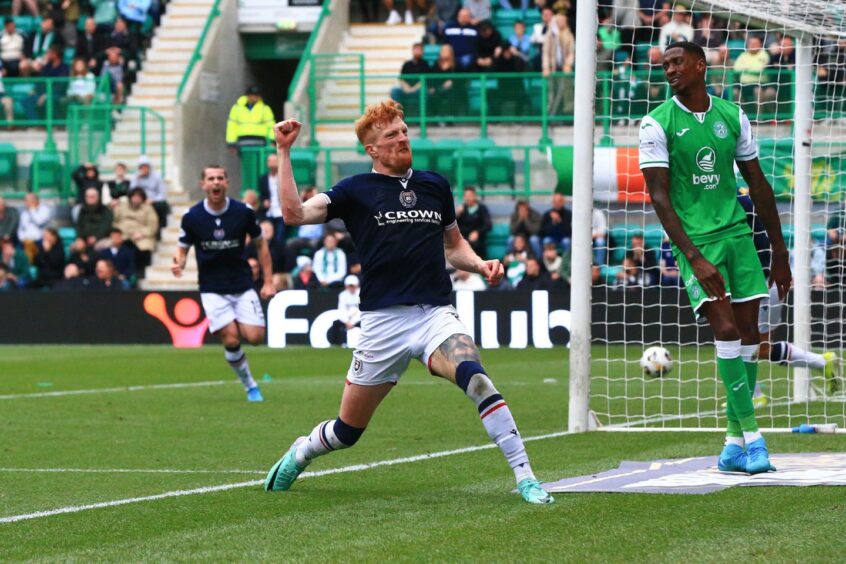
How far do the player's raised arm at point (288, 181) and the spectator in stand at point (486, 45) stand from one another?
20874mm

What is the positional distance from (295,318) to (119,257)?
4682 millimetres

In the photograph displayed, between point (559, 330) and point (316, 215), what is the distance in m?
15.2

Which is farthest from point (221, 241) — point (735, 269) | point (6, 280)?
point (6, 280)

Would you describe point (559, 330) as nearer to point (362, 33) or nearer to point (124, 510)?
point (362, 33)

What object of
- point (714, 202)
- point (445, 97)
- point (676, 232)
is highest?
point (445, 97)

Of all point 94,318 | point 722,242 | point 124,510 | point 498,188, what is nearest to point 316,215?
point 124,510

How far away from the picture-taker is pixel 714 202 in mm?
8359

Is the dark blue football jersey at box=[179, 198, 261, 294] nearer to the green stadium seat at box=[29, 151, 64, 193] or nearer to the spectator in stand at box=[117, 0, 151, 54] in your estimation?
the green stadium seat at box=[29, 151, 64, 193]

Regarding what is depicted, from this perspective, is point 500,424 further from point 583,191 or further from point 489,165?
point 489,165

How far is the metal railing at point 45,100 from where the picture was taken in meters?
29.6

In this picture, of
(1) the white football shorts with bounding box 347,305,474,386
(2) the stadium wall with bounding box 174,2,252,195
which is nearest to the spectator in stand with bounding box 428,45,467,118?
(2) the stadium wall with bounding box 174,2,252,195

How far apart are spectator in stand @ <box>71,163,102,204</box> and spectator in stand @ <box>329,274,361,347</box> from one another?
6811 millimetres

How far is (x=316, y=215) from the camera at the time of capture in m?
7.40

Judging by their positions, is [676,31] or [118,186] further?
[118,186]
